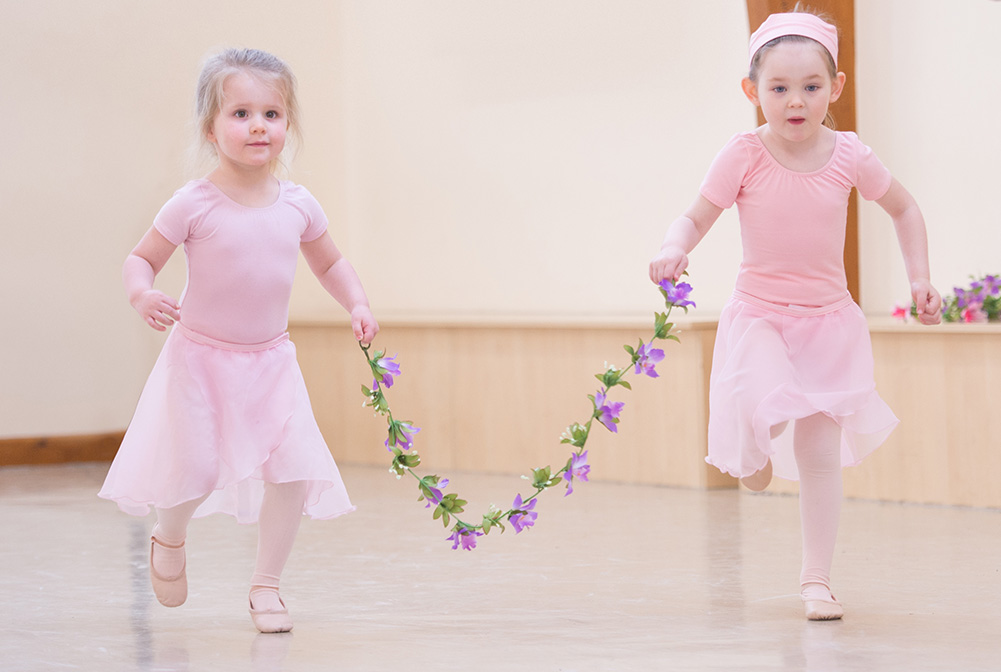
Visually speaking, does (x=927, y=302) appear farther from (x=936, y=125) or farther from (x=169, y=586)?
(x=936, y=125)

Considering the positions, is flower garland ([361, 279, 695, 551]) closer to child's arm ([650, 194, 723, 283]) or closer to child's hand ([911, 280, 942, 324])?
child's arm ([650, 194, 723, 283])

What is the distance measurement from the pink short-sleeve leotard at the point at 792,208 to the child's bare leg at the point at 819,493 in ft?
0.96

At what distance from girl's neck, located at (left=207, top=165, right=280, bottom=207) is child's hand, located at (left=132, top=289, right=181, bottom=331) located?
35cm

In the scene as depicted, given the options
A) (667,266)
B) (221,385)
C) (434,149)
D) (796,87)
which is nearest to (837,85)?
(796,87)

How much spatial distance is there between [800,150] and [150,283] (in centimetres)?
147

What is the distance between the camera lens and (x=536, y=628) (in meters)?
2.92

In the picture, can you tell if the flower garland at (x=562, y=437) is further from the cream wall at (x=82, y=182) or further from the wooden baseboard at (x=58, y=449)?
the wooden baseboard at (x=58, y=449)

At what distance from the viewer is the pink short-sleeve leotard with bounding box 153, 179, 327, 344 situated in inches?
115

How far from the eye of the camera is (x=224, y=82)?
2.96 meters

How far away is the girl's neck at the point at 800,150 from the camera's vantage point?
3104 millimetres

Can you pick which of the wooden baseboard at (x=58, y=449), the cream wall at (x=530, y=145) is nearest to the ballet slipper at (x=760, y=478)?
the cream wall at (x=530, y=145)

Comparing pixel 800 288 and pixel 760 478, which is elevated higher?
pixel 800 288

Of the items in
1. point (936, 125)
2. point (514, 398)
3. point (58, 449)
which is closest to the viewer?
point (936, 125)

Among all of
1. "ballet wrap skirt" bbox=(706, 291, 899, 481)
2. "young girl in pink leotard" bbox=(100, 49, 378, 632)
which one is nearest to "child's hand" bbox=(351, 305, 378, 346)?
"young girl in pink leotard" bbox=(100, 49, 378, 632)
